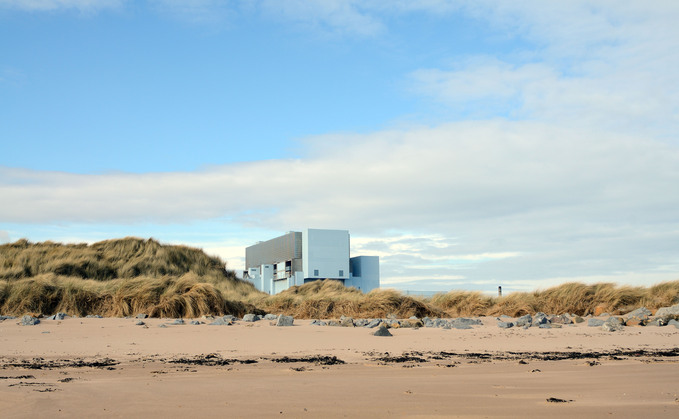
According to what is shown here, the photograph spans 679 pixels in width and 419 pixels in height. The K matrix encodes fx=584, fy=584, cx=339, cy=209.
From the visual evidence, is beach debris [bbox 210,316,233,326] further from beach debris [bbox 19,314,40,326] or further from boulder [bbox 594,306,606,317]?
boulder [bbox 594,306,606,317]

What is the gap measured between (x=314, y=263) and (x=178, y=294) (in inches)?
860

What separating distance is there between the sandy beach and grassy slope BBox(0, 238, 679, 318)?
3.73 metres

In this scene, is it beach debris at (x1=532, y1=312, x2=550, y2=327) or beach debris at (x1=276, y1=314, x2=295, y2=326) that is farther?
beach debris at (x1=532, y1=312, x2=550, y2=327)

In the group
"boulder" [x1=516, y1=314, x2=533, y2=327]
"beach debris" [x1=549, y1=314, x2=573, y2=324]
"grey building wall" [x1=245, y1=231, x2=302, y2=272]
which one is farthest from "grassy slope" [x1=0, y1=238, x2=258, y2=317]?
"grey building wall" [x1=245, y1=231, x2=302, y2=272]

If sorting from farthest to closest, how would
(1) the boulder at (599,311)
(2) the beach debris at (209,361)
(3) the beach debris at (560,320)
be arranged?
(1) the boulder at (599,311)
(3) the beach debris at (560,320)
(2) the beach debris at (209,361)

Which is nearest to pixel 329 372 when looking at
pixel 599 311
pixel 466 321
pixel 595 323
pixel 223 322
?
pixel 223 322

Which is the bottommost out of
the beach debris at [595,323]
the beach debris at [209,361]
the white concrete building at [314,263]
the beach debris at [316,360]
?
the beach debris at [316,360]

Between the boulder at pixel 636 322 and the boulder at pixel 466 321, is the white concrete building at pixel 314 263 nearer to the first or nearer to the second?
the boulder at pixel 466 321

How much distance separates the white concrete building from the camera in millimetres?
35500

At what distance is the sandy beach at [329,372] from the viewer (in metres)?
3.35

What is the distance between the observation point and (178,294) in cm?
1362

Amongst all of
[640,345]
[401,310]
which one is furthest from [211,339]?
[401,310]

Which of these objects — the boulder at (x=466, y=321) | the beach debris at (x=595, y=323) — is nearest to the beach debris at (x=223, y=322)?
the boulder at (x=466, y=321)

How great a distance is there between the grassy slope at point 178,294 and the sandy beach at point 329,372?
3.73m
